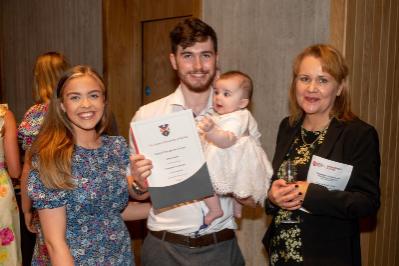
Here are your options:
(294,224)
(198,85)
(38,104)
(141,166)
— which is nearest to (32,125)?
(38,104)

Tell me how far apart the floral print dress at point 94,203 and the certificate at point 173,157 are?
203 millimetres

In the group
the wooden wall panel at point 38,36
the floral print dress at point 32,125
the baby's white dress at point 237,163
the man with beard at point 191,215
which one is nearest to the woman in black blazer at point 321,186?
the baby's white dress at point 237,163

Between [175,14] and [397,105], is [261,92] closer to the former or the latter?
[397,105]

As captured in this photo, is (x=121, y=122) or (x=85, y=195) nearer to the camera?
(x=85, y=195)

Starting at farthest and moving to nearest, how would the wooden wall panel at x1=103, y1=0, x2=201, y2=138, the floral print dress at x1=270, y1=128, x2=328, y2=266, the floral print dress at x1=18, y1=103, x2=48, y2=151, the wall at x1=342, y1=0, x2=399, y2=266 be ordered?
the wooden wall panel at x1=103, y1=0, x2=201, y2=138, the floral print dress at x1=18, y1=103, x2=48, y2=151, the wall at x1=342, y1=0, x2=399, y2=266, the floral print dress at x1=270, y1=128, x2=328, y2=266

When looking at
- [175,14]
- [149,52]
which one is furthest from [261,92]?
[149,52]

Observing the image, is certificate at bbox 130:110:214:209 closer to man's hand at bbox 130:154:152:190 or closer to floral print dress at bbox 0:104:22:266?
man's hand at bbox 130:154:152:190

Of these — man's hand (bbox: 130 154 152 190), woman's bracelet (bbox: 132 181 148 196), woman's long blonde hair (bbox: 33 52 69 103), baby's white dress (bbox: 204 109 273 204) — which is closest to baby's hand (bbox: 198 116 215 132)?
baby's white dress (bbox: 204 109 273 204)

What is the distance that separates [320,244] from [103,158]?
1107 mm

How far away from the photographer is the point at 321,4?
2.96m

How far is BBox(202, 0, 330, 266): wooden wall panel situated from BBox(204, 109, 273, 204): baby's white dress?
46.5 inches

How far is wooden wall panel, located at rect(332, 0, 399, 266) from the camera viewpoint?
9.68 feet

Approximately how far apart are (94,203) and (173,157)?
407 millimetres

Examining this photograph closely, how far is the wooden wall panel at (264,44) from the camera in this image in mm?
3064
